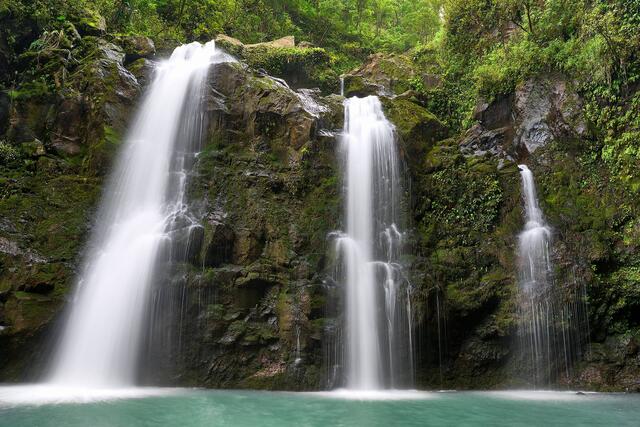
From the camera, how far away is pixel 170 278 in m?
11.2

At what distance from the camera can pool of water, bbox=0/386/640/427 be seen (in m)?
7.11

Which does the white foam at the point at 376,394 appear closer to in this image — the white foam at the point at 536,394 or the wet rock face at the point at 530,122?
the white foam at the point at 536,394

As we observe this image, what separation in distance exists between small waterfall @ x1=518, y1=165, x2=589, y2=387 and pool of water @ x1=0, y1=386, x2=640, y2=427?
3.82ft

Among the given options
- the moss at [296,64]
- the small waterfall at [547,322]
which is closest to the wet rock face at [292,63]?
the moss at [296,64]

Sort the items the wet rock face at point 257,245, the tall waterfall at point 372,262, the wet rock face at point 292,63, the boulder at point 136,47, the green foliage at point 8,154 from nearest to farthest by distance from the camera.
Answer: the wet rock face at point 257,245
the tall waterfall at point 372,262
the green foliage at point 8,154
the boulder at point 136,47
the wet rock face at point 292,63

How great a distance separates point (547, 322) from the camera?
38.3 ft

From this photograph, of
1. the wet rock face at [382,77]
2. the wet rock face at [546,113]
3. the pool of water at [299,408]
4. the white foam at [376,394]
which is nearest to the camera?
the pool of water at [299,408]

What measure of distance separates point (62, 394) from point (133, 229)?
15.3 feet

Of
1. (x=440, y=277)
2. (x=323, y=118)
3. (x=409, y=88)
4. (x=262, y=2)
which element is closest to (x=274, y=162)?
(x=323, y=118)

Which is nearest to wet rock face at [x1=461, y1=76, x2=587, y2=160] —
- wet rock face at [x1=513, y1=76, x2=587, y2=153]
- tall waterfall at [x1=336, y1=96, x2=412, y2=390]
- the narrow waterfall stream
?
wet rock face at [x1=513, y1=76, x2=587, y2=153]

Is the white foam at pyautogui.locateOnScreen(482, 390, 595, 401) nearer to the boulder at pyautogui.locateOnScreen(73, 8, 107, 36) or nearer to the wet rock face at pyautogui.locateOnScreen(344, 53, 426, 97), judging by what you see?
the wet rock face at pyautogui.locateOnScreen(344, 53, 426, 97)

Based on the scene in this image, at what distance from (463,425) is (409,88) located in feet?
50.0

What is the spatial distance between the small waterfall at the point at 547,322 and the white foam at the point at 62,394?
28.1ft

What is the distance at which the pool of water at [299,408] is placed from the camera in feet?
23.3
